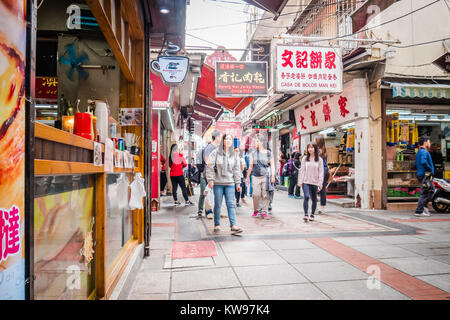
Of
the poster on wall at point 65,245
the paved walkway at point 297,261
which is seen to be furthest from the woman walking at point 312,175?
the poster on wall at point 65,245

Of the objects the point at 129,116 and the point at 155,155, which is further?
the point at 155,155

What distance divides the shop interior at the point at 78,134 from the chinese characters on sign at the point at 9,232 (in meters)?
0.39

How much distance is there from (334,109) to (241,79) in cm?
368

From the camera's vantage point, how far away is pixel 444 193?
884 centimetres

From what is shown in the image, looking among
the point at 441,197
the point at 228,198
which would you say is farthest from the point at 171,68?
the point at 441,197

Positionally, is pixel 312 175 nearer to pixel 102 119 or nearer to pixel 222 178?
pixel 222 178

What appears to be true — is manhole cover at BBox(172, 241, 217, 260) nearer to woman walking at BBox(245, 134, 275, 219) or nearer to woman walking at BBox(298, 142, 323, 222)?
woman walking at BBox(245, 134, 275, 219)

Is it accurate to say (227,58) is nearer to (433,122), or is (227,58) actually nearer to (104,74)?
(104,74)

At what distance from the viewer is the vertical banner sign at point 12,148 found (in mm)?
1014

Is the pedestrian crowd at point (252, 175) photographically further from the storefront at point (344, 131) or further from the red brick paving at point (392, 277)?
the red brick paving at point (392, 277)

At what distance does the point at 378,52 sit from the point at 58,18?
8.21 m

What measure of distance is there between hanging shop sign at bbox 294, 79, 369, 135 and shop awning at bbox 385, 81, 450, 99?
97cm

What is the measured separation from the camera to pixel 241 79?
Answer: 388 inches
